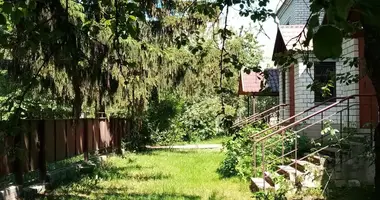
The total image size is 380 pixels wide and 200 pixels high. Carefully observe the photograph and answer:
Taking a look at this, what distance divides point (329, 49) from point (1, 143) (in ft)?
11.0

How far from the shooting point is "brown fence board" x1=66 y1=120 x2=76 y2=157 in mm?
12038

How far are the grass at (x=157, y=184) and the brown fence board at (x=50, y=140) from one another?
34.0 inches

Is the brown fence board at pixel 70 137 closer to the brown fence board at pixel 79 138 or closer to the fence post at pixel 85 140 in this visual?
the brown fence board at pixel 79 138

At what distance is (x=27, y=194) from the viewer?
8.36 m

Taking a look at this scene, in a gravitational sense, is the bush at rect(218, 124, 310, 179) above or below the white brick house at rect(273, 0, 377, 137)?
below

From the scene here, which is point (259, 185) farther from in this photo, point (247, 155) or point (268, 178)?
point (247, 155)

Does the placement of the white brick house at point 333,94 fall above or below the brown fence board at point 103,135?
above

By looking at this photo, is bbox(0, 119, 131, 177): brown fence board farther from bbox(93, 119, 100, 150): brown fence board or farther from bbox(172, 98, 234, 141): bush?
bbox(172, 98, 234, 141): bush

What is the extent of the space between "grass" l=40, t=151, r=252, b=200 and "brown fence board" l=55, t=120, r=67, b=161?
34.5 inches

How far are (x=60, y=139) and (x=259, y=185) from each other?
523 cm

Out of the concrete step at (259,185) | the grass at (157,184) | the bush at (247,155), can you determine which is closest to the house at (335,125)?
the concrete step at (259,185)

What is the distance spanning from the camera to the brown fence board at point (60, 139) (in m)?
11.0

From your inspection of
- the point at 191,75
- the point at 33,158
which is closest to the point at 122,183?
the point at 33,158

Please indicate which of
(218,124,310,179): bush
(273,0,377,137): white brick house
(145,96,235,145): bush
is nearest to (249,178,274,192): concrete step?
(218,124,310,179): bush
